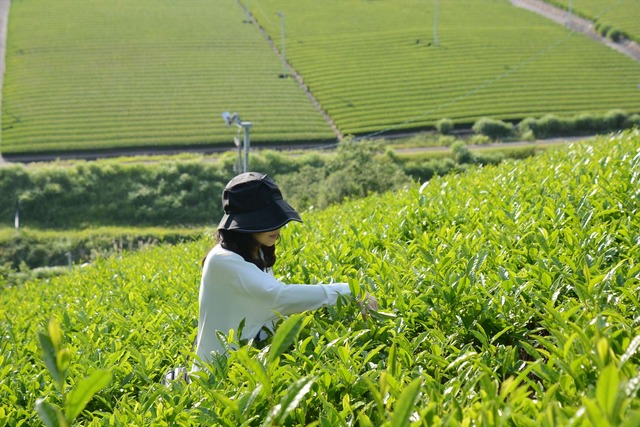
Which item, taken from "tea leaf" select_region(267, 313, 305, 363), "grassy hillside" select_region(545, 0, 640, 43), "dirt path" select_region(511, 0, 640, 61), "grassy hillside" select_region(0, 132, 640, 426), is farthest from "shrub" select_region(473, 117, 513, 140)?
"tea leaf" select_region(267, 313, 305, 363)

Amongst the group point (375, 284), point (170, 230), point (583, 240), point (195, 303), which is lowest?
point (170, 230)

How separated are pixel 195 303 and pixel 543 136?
39.9 m

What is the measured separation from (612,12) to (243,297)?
63282 mm

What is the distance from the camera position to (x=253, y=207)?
10.1ft

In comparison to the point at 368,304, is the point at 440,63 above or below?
below

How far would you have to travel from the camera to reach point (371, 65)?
5069 centimetres

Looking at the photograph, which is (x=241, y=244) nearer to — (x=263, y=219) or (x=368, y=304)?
(x=263, y=219)

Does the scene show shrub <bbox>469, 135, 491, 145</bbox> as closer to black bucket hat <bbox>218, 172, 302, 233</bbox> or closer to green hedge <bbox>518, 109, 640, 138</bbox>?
green hedge <bbox>518, 109, 640, 138</bbox>

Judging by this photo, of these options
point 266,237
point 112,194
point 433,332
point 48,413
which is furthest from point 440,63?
point 48,413

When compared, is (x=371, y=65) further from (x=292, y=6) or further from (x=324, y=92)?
(x=292, y=6)

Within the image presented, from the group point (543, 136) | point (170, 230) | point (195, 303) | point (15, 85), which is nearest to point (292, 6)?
point (15, 85)

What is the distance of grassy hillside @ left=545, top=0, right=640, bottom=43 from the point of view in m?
56.2

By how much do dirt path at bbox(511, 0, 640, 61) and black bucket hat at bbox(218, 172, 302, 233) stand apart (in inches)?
2179

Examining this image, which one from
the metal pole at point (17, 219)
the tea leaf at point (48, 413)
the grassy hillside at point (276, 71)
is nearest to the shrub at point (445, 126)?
the grassy hillside at point (276, 71)
